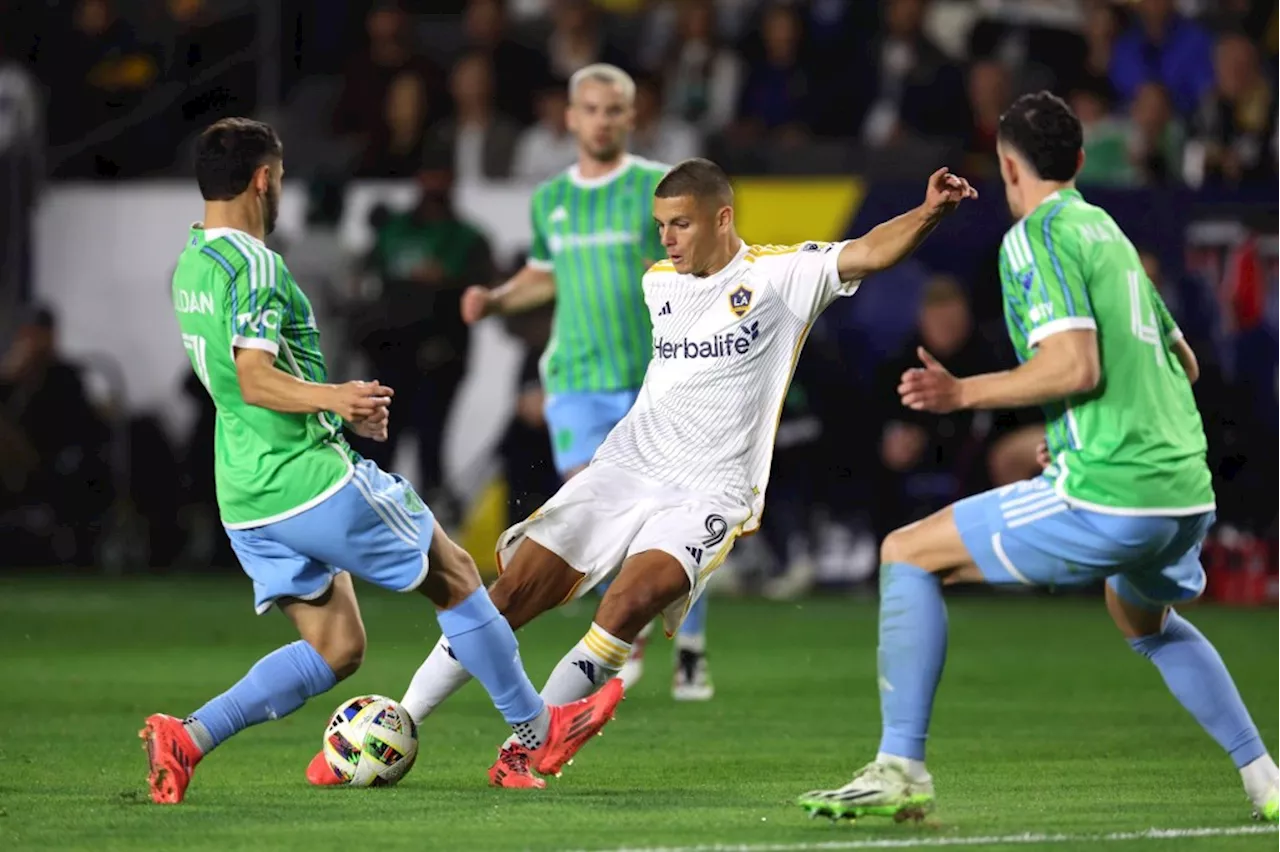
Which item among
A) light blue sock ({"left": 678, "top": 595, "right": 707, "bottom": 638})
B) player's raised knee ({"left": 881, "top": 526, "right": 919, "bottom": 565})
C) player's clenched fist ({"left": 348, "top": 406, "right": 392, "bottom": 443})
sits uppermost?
player's clenched fist ({"left": 348, "top": 406, "right": 392, "bottom": 443})

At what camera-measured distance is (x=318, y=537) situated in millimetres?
7113

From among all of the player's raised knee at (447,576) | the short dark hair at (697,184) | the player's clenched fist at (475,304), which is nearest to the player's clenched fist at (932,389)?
the player's raised knee at (447,576)

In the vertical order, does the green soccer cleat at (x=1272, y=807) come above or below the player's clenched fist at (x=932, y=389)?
below

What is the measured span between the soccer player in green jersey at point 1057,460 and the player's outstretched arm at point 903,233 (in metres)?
0.67

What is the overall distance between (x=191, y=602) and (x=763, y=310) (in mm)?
8953

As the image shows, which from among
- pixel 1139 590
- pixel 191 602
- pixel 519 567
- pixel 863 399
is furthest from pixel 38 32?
pixel 1139 590

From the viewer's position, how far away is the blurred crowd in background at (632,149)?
54.4 ft

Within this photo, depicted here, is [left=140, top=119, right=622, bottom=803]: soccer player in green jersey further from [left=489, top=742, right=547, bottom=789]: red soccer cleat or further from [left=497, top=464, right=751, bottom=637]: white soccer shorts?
[left=497, top=464, right=751, bottom=637]: white soccer shorts

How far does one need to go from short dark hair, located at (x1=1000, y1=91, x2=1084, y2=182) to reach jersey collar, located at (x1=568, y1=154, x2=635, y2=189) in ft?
14.4

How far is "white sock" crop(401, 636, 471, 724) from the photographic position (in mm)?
8031

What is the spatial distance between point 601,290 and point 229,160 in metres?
3.75

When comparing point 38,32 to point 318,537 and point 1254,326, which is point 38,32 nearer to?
point 1254,326

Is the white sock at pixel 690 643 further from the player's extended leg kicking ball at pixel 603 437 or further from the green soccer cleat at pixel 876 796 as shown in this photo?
the green soccer cleat at pixel 876 796

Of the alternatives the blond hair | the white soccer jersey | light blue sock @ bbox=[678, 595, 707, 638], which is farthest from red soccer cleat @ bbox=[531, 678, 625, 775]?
the blond hair
